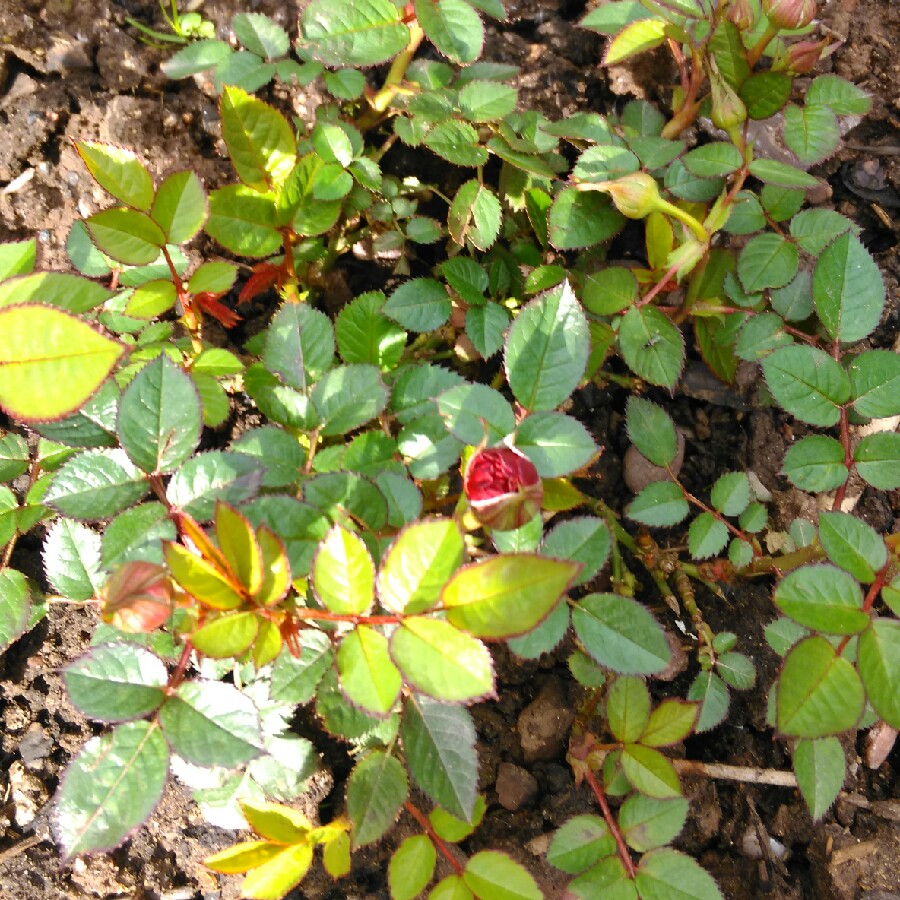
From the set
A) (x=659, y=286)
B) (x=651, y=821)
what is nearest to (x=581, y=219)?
(x=659, y=286)

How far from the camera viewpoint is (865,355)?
1.55m

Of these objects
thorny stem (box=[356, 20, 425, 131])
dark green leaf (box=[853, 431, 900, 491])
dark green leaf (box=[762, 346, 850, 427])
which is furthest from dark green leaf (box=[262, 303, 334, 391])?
dark green leaf (box=[853, 431, 900, 491])

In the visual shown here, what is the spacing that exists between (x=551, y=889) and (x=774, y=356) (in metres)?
1.23

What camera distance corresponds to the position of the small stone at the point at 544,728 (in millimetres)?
1813

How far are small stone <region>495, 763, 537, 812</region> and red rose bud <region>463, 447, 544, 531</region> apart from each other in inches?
37.0

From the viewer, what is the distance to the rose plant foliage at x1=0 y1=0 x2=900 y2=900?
1.06 m

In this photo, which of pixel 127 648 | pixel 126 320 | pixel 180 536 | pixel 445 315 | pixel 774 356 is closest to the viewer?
pixel 127 648

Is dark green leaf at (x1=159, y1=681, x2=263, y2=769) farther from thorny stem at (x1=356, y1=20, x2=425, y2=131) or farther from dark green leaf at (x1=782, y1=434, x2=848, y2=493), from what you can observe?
thorny stem at (x1=356, y1=20, x2=425, y2=131)

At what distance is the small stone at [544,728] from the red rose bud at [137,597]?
1065 mm

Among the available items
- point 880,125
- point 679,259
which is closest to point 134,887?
point 679,259

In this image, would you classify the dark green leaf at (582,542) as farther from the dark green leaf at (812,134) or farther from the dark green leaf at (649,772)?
the dark green leaf at (812,134)

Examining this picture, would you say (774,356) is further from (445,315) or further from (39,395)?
(39,395)

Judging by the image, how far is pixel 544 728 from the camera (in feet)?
5.95

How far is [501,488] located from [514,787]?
1.01 m
